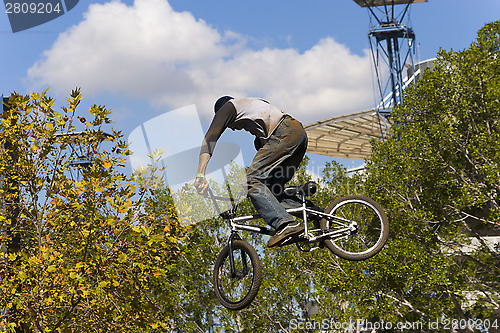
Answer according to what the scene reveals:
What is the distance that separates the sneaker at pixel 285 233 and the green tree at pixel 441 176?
53.3 feet

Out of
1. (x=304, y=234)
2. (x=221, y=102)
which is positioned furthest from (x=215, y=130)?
(x=304, y=234)

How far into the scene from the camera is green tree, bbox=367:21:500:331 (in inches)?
822

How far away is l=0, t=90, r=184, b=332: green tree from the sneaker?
355 cm

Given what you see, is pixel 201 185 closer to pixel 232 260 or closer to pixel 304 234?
pixel 232 260

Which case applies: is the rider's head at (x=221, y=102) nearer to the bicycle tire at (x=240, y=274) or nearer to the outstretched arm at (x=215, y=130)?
the outstretched arm at (x=215, y=130)

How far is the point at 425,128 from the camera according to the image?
72.2ft

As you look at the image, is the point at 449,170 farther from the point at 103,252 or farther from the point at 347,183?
the point at 103,252

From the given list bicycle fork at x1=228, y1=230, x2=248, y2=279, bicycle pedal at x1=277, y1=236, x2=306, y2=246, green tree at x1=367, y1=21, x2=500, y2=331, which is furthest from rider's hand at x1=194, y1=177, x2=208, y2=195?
green tree at x1=367, y1=21, x2=500, y2=331

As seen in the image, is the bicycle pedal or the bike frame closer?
the bicycle pedal

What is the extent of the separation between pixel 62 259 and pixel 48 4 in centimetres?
465

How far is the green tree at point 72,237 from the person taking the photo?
8758 millimetres

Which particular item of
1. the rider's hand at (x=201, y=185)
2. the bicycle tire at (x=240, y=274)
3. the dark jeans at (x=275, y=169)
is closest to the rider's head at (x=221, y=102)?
the dark jeans at (x=275, y=169)

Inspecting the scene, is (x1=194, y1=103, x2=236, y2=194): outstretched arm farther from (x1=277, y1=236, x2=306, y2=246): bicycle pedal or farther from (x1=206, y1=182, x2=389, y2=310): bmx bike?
(x1=277, y1=236, x2=306, y2=246): bicycle pedal

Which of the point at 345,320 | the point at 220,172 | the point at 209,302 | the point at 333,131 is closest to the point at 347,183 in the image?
the point at 345,320
